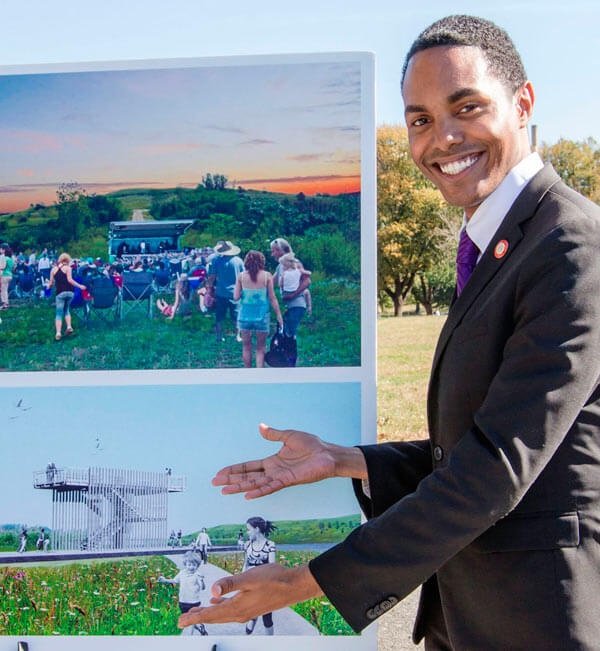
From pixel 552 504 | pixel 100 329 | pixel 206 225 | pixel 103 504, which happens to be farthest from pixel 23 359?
pixel 552 504

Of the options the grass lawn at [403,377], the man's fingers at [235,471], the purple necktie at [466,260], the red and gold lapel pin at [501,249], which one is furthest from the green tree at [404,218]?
the red and gold lapel pin at [501,249]

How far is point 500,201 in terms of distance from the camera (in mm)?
1606

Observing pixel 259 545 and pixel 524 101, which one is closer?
pixel 524 101

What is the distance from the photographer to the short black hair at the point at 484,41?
155 cm

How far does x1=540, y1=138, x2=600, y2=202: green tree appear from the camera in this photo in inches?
877

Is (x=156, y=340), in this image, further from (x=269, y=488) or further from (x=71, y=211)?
(x=269, y=488)

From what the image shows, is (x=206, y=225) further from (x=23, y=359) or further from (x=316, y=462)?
(x=316, y=462)

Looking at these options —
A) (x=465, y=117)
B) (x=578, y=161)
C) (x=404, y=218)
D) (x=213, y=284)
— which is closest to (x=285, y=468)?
(x=213, y=284)

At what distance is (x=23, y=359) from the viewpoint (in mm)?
2852

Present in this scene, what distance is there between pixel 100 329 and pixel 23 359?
1.01 feet

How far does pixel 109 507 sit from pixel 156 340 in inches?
24.2

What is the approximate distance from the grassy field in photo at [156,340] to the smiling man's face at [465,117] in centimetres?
111

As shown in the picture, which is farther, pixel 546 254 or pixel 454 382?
pixel 454 382

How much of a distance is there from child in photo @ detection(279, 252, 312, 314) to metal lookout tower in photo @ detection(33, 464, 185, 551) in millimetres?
761
